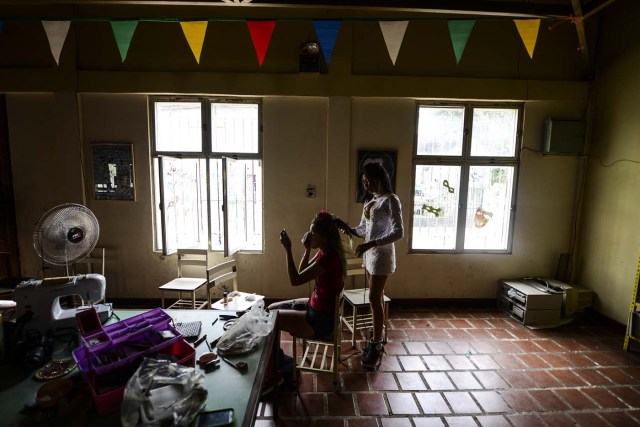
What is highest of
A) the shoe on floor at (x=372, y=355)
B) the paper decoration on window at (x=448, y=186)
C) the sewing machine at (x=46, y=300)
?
the paper decoration on window at (x=448, y=186)

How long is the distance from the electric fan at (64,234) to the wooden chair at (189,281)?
4.93 ft

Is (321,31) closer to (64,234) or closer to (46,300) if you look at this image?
(64,234)

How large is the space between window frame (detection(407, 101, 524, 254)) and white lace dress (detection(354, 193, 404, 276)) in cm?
140

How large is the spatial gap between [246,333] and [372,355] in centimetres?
157

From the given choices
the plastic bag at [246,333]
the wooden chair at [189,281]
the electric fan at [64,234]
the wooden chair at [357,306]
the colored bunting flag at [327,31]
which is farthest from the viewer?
the wooden chair at [189,281]

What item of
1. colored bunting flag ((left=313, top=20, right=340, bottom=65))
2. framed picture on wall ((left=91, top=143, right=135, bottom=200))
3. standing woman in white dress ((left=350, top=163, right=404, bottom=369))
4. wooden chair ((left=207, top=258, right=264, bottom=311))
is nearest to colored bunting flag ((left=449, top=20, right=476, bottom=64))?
colored bunting flag ((left=313, top=20, right=340, bottom=65))

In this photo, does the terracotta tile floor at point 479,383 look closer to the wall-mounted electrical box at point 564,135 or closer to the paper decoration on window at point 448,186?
the paper decoration on window at point 448,186

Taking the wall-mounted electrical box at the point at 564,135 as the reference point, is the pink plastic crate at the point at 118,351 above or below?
below

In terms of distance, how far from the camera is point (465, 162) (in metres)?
4.04

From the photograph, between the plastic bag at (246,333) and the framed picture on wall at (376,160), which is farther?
the framed picture on wall at (376,160)

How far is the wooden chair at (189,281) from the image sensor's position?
3403mm

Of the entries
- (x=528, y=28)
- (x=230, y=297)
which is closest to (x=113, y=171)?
(x=230, y=297)

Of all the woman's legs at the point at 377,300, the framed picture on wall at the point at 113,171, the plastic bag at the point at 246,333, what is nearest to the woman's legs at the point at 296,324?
the plastic bag at the point at 246,333

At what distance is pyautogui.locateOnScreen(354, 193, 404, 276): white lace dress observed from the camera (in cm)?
269
